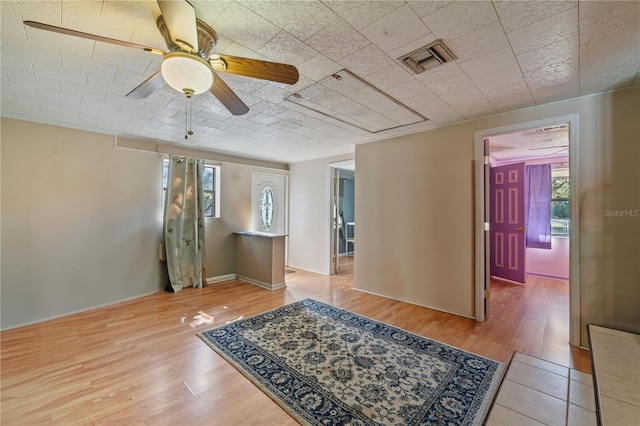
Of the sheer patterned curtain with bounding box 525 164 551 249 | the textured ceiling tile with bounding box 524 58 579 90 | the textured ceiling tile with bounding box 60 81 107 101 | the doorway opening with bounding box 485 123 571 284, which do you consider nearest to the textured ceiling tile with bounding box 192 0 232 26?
the textured ceiling tile with bounding box 60 81 107 101

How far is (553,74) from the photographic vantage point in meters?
2.09

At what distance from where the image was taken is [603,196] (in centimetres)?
241

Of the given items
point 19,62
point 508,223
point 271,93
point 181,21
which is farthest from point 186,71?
point 508,223

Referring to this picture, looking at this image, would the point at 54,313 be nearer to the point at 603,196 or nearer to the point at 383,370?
the point at 383,370

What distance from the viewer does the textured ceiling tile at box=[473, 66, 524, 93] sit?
81.1 inches

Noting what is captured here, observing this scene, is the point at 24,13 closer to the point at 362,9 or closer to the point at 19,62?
the point at 19,62

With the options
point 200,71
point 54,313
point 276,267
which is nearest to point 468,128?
point 200,71

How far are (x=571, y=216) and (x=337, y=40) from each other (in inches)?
111

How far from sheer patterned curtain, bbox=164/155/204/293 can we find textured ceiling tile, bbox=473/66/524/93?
4.26 meters

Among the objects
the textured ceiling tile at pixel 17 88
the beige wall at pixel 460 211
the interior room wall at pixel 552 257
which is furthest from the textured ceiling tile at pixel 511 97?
the textured ceiling tile at pixel 17 88

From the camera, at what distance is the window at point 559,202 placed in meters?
5.21

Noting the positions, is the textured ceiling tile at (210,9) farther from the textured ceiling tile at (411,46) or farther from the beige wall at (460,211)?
→ the beige wall at (460,211)

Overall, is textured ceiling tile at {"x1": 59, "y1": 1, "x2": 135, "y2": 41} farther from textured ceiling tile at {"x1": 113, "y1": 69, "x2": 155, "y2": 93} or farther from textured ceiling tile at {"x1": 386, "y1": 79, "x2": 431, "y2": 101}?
textured ceiling tile at {"x1": 386, "y1": 79, "x2": 431, "y2": 101}

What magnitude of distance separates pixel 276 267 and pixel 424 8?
3946 millimetres
